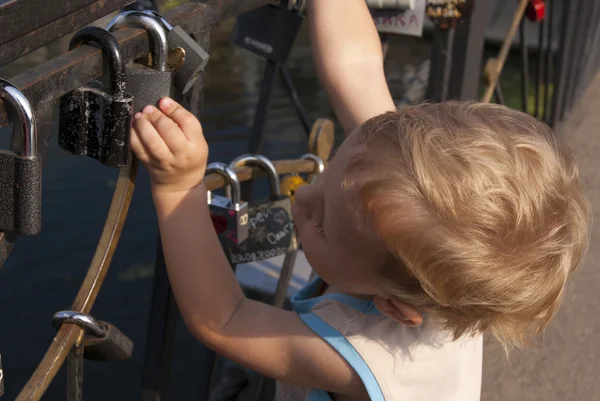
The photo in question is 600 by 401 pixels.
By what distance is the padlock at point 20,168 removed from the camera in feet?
2.94

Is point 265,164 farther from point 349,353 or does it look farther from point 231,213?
point 349,353

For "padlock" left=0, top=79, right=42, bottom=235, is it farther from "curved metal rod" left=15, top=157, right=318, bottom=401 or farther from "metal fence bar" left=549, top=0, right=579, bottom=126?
"metal fence bar" left=549, top=0, right=579, bottom=126

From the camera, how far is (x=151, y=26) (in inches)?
46.2

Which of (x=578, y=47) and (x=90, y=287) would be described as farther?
(x=578, y=47)

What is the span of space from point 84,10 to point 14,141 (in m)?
0.23

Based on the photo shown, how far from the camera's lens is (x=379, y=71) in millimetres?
1720

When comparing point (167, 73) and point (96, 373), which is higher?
point (167, 73)

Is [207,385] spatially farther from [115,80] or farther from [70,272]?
[70,272]

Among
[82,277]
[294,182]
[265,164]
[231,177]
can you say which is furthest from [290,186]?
[82,277]

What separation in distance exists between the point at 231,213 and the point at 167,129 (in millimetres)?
406

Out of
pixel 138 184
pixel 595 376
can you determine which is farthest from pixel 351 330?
pixel 138 184

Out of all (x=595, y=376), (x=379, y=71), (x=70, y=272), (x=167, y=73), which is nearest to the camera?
(x=167, y=73)

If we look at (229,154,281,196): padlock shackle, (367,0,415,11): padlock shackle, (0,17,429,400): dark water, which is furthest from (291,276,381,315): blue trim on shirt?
(0,17,429,400): dark water

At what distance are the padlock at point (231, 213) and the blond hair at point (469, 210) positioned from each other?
37 centimetres
